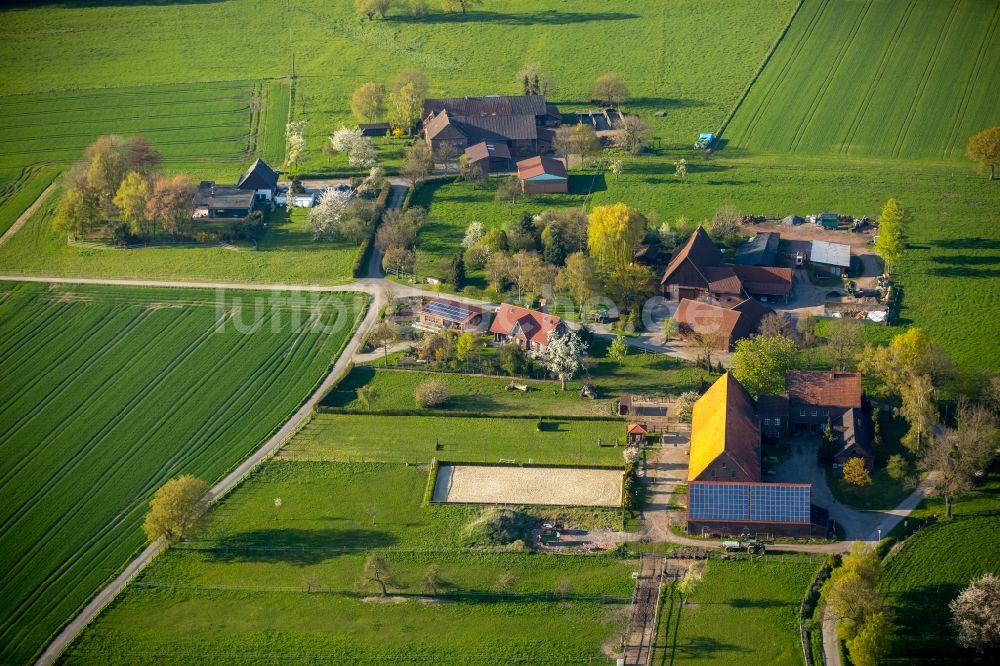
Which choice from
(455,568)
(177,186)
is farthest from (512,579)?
(177,186)

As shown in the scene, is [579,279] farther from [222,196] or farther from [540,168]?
[222,196]

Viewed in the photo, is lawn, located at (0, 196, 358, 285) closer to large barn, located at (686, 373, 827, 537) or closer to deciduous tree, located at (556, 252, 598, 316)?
deciduous tree, located at (556, 252, 598, 316)

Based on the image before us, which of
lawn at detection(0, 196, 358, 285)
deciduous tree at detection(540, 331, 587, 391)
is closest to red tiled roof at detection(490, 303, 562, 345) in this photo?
deciduous tree at detection(540, 331, 587, 391)

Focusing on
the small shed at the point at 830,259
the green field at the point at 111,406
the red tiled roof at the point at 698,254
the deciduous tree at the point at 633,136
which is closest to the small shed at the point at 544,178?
the deciduous tree at the point at 633,136

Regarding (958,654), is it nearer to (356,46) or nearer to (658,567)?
(658,567)

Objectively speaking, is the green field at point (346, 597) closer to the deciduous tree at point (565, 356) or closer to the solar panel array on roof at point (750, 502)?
the solar panel array on roof at point (750, 502)
